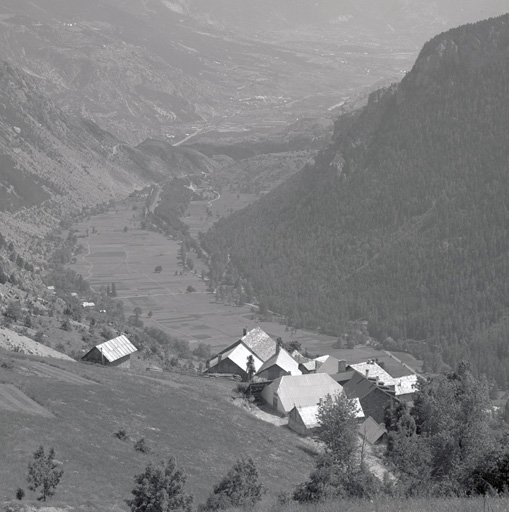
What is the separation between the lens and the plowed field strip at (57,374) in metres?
56.9

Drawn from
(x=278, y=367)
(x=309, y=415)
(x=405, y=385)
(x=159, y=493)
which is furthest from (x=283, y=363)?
(x=159, y=493)

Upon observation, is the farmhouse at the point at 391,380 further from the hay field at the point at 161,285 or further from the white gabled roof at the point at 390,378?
the hay field at the point at 161,285

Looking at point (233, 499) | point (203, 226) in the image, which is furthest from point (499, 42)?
point (233, 499)

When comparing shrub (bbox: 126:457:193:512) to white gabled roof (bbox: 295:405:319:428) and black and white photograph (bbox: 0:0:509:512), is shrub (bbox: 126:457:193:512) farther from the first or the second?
white gabled roof (bbox: 295:405:319:428)

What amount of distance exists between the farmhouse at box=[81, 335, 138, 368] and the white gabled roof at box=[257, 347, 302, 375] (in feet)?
32.7

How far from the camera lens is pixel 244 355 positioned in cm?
8212

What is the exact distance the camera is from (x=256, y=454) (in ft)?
176

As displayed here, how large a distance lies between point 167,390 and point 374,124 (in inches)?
4051

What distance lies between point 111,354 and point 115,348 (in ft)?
3.49

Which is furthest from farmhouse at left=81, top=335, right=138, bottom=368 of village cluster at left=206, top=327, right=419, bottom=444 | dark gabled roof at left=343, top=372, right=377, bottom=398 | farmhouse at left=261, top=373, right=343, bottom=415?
dark gabled roof at left=343, top=372, right=377, bottom=398

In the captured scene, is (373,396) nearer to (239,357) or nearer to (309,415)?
(309,415)

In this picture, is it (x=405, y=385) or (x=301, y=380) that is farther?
(x=405, y=385)

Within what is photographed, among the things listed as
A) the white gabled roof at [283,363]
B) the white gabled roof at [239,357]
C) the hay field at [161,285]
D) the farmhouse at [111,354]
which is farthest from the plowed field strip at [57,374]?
the hay field at [161,285]

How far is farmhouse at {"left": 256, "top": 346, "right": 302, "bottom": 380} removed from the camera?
250 feet
